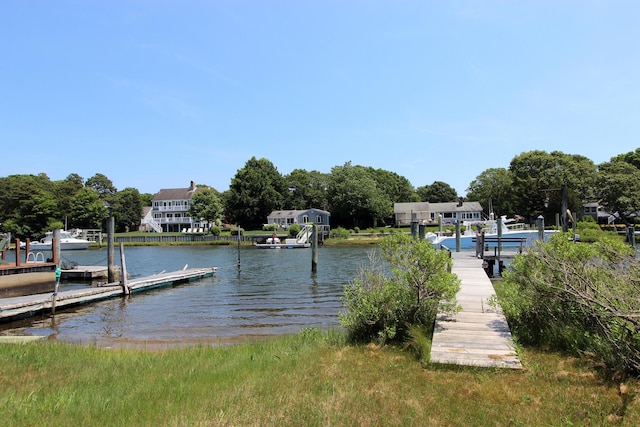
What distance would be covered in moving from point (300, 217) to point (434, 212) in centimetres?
2767

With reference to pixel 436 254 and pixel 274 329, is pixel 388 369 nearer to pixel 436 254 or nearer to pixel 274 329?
pixel 436 254

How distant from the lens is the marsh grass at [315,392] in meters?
5.08

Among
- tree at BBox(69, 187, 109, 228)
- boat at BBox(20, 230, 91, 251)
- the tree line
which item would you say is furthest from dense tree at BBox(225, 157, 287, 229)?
boat at BBox(20, 230, 91, 251)

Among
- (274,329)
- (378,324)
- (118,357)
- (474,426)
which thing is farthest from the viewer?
(274,329)

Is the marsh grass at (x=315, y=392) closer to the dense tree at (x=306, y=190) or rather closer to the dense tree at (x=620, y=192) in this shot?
the dense tree at (x=620, y=192)

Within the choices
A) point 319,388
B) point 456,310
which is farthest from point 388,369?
point 456,310

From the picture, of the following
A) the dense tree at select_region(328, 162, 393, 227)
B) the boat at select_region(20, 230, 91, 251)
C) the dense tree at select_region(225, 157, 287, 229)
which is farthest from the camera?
the dense tree at select_region(225, 157, 287, 229)

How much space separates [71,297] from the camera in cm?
1878

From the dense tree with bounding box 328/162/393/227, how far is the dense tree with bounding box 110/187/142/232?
46.0 meters

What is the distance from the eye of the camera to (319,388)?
6.06 metres

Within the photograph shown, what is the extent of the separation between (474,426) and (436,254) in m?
4.47

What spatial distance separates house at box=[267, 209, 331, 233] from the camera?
8488 centimetres

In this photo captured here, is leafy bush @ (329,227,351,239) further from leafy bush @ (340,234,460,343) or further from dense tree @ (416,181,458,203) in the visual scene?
leafy bush @ (340,234,460,343)

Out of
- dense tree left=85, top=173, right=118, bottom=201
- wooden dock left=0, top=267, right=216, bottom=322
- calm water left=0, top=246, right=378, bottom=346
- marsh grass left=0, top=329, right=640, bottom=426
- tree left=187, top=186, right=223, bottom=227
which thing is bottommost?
calm water left=0, top=246, right=378, bottom=346
